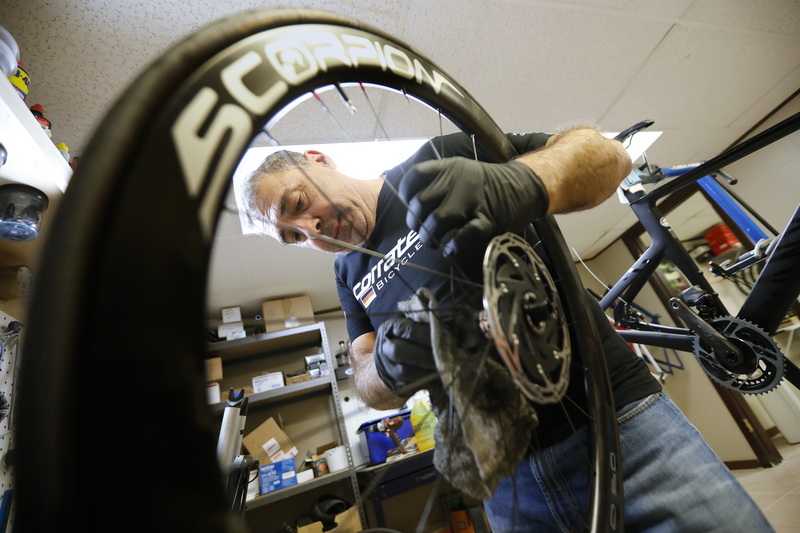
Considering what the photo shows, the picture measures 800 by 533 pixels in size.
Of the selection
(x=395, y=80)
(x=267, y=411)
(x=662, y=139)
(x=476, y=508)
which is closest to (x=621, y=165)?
(x=395, y=80)

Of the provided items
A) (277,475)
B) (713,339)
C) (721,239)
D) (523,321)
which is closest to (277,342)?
(277,475)

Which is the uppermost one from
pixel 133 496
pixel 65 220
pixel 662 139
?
pixel 662 139

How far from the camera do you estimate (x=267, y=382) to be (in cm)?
218

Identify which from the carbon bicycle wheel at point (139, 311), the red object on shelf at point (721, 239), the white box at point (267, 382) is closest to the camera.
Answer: the carbon bicycle wheel at point (139, 311)

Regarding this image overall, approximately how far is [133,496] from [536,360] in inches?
11.6

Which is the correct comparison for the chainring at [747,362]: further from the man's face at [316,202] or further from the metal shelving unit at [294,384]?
the metal shelving unit at [294,384]

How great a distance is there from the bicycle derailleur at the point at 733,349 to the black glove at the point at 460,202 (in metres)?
0.99

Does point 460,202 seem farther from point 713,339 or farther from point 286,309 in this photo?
point 286,309

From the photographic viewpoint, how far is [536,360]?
328 millimetres

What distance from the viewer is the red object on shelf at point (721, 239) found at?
2.75 metres

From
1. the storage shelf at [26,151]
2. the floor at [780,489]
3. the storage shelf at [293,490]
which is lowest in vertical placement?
the floor at [780,489]

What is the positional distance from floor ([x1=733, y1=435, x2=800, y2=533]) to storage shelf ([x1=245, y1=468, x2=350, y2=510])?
188cm

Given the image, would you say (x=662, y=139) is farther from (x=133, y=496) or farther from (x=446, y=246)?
(x=133, y=496)

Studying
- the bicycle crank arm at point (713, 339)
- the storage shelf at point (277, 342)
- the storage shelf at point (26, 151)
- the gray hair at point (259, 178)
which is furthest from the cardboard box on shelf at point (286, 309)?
the bicycle crank arm at point (713, 339)
